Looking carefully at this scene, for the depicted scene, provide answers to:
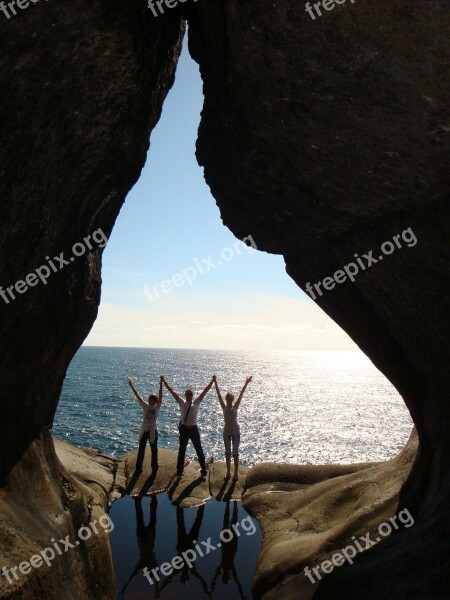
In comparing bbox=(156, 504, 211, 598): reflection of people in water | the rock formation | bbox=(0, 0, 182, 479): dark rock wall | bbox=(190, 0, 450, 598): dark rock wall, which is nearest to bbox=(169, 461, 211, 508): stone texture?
bbox=(156, 504, 211, 598): reflection of people in water

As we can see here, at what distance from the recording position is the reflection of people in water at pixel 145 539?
397 inches

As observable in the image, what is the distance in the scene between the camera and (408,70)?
6.25 meters

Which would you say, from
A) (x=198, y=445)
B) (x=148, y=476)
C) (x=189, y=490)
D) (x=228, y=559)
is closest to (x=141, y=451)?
(x=148, y=476)

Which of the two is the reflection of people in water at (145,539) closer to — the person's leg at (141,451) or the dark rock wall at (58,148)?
the person's leg at (141,451)

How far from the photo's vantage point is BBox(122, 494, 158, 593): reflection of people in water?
1009 cm

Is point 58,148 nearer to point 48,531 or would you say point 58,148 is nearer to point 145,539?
point 48,531

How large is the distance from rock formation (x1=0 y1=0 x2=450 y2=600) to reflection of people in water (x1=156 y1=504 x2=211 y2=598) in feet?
5.53

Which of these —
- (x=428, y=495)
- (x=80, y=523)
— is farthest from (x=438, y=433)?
(x=80, y=523)

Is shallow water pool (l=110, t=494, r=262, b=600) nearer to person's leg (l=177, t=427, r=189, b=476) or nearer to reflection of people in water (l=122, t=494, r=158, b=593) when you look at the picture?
reflection of people in water (l=122, t=494, r=158, b=593)

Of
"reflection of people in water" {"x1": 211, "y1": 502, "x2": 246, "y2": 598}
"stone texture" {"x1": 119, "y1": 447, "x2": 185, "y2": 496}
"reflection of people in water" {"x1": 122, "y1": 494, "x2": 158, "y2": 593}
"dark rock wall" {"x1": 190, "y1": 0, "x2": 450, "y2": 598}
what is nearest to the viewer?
"dark rock wall" {"x1": 190, "y1": 0, "x2": 450, "y2": 598}

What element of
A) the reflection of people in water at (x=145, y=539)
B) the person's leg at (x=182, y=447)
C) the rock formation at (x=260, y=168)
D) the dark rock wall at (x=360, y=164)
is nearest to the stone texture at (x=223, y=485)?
the person's leg at (x=182, y=447)

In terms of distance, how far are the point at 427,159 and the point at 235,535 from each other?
1070 centimetres

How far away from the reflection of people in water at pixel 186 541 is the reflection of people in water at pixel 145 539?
61cm

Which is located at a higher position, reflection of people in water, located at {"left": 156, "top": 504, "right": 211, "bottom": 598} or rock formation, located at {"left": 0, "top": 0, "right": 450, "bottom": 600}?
rock formation, located at {"left": 0, "top": 0, "right": 450, "bottom": 600}
